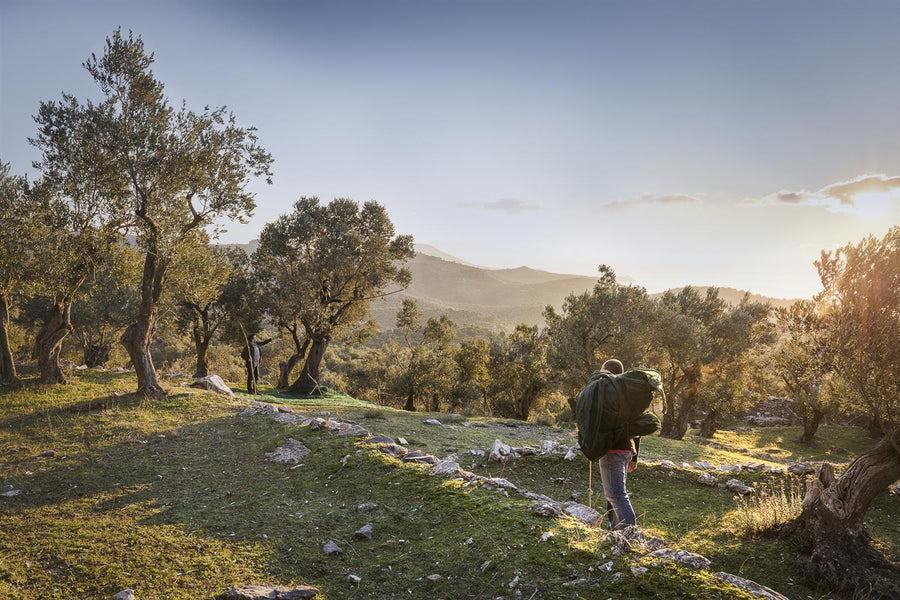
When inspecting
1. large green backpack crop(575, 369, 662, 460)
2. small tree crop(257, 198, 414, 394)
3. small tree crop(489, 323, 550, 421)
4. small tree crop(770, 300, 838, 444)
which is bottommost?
small tree crop(489, 323, 550, 421)

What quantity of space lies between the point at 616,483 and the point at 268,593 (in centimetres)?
538

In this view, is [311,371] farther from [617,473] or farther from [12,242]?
[617,473]

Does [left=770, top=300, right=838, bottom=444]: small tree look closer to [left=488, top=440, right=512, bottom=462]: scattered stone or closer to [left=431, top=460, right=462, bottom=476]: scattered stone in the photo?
[left=488, top=440, right=512, bottom=462]: scattered stone

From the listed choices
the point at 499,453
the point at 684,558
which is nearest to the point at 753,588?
the point at 684,558

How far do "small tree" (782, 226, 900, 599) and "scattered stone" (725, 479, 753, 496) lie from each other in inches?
123

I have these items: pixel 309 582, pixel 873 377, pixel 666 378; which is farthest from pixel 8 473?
pixel 666 378

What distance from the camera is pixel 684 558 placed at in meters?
5.33

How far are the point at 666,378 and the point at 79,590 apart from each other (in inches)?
1302

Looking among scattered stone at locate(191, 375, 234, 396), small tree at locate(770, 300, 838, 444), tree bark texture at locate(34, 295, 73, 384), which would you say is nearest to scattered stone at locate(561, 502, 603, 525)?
small tree at locate(770, 300, 838, 444)

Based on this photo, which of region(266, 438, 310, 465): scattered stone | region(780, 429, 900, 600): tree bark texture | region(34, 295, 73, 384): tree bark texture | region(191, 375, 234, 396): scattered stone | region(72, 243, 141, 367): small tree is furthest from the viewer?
region(72, 243, 141, 367): small tree

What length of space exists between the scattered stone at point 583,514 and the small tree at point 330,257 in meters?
24.8

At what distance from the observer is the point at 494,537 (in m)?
6.38

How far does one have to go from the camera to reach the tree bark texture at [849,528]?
6566mm

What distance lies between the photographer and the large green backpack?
23.9 feet
